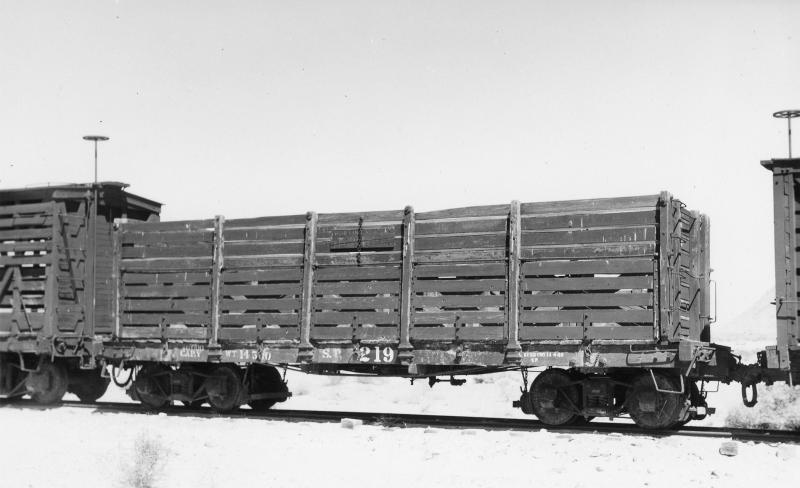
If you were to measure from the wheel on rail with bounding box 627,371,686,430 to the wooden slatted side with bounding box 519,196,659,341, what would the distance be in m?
0.70

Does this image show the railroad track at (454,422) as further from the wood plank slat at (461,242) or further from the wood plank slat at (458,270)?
the wood plank slat at (461,242)

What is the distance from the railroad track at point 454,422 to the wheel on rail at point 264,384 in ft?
1.46

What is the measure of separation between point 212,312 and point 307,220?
86.4 inches

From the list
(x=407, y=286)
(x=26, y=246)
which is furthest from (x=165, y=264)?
(x=407, y=286)

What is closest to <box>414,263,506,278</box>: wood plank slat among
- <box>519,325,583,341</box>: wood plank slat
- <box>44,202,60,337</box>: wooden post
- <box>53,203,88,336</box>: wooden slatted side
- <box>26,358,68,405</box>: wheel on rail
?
<box>519,325,583,341</box>: wood plank slat

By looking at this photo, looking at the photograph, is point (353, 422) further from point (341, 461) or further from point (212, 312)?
point (212, 312)

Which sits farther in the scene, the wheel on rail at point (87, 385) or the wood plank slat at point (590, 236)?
the wheel on rail at point (87, 385)

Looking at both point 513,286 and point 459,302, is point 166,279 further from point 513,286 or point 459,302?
point 513,286

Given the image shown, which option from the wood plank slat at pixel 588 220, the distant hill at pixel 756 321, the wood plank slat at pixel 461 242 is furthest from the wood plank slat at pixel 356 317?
the distant hill at pixel 756 321

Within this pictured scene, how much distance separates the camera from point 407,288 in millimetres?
13641

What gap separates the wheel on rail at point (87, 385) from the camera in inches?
690

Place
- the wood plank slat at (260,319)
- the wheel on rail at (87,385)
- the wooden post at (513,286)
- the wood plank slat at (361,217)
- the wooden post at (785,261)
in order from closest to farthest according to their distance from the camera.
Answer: the wooden post at (785,261) → the wooden post at (513,286) → the wood plank slat at (361,217) → the wood plank slat at (260,319) → the wheel on rail at (87,385)

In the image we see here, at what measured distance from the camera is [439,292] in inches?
531

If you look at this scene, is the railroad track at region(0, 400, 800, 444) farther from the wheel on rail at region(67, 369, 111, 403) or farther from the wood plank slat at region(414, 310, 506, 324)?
the wood plank slat at region(414, 310, 506, 324)
